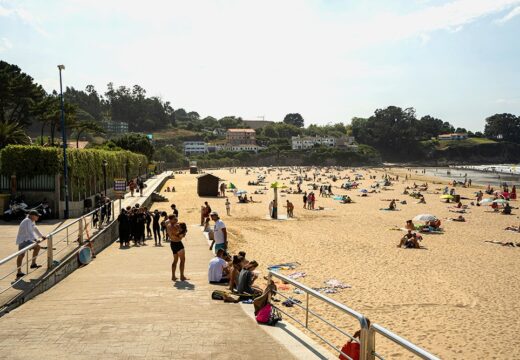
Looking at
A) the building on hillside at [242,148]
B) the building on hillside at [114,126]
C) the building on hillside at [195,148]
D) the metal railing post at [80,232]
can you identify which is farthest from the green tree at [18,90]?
the building on hillside at [242,148]

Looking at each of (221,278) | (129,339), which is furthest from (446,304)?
(129,339)

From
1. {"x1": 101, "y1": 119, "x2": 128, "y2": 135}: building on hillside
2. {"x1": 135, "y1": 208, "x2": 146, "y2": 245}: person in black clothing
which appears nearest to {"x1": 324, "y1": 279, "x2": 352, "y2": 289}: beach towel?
{"x1": 135, "y1": 208, "x2": 146, "y2": 245}: person in black clothing

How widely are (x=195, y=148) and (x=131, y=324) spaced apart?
145 metres

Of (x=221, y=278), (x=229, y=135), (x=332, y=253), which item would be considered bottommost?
(x=332, y=253)

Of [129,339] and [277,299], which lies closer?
[129,339]

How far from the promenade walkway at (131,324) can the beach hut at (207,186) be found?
97.1 feet

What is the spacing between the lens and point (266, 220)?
26469 millimetres

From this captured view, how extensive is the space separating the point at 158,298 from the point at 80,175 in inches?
585

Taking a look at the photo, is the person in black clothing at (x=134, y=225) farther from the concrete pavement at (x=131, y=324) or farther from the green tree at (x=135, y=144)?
the green tree at (x=135, y=144)

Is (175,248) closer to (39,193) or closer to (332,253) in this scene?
(332,253)

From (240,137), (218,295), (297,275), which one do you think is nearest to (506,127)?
(240,137)

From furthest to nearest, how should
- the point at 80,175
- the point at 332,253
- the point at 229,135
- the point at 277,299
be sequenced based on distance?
the point at 229,135
the point at 80,175
the point at 332,253
the point at 277,299

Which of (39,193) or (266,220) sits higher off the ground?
(39,193)

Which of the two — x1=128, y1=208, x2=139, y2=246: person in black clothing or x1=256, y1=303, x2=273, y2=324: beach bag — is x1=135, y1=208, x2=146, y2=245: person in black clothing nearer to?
x1=128, y1=208, x2=139, y2=246: person in black clothing
